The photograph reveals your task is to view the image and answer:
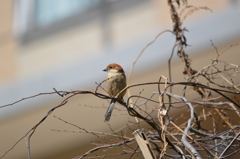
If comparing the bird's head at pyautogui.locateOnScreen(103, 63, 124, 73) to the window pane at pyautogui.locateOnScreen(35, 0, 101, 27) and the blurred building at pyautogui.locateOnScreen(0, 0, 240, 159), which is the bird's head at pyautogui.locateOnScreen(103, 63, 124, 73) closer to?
the blurred building at pyautogui.locateOnScreen(0, 0, 240, 159)

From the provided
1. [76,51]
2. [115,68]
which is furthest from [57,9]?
[115,68]

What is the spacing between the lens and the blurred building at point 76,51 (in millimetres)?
4148

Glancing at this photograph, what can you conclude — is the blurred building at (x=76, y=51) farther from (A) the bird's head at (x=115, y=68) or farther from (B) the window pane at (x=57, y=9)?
(A) the bird's head at (x=115, y=68)

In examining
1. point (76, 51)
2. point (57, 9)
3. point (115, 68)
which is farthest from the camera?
point (57, 9)

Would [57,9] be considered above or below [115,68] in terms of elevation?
above

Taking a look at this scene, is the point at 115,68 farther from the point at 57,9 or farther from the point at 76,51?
the point at 57,9

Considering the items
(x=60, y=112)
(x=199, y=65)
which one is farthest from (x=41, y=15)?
(x=199, y=65)

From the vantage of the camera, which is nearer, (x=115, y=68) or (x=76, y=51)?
(x=115, y=68)

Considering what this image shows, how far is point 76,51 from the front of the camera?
16.5 ft

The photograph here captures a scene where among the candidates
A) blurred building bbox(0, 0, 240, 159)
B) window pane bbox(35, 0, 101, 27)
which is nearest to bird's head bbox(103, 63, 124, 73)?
blurred building bbox(0, 0, 240, 159)

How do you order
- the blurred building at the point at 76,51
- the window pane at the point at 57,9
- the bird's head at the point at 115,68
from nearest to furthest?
the bird's head at the point at 115,68 → the blurred building at the point at 76,51 → the window pane at the point at 57,9

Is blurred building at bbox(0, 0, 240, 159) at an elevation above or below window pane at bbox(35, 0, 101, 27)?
below

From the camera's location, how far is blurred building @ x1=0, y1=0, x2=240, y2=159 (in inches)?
163

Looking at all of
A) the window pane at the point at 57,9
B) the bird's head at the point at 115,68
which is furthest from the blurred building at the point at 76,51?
the bird's head at the point at 115,68
